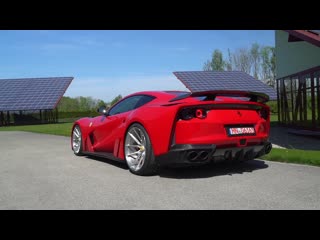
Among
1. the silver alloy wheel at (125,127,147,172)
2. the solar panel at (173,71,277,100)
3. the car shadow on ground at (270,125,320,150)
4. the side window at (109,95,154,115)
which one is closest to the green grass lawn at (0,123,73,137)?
the car shadow on ground at (270,125,320,150)

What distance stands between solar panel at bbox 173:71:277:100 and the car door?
28.5 metres

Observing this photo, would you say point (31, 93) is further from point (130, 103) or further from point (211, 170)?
point (211, 170)

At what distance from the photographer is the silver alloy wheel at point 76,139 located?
24.0ft

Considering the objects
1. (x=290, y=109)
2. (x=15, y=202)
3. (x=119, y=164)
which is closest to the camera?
(x=15, y=202)

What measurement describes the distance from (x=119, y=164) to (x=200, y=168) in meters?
1.54

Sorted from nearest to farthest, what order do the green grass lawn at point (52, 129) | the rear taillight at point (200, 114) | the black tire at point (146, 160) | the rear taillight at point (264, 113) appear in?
the rear taillight at point (200, 114) < the black tire at point (146, 160) < the rear taillight at point (264, 113) < the green grass lawn at point (52, 129)

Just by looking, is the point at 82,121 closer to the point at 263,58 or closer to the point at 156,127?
the point at 156,127

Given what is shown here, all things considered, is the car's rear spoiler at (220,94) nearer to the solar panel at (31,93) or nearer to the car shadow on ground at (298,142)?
the car shadow on ground at (298,142)

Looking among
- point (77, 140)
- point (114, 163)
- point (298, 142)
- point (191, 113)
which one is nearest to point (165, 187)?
point (191, 113)

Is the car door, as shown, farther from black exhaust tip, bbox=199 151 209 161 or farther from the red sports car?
black exhaust tip, bbox=199 151 209 161

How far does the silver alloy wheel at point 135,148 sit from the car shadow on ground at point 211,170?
370mm

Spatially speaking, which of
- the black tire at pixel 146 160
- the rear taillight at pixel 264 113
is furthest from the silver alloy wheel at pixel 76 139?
the rear taillight at pixel 264 113
